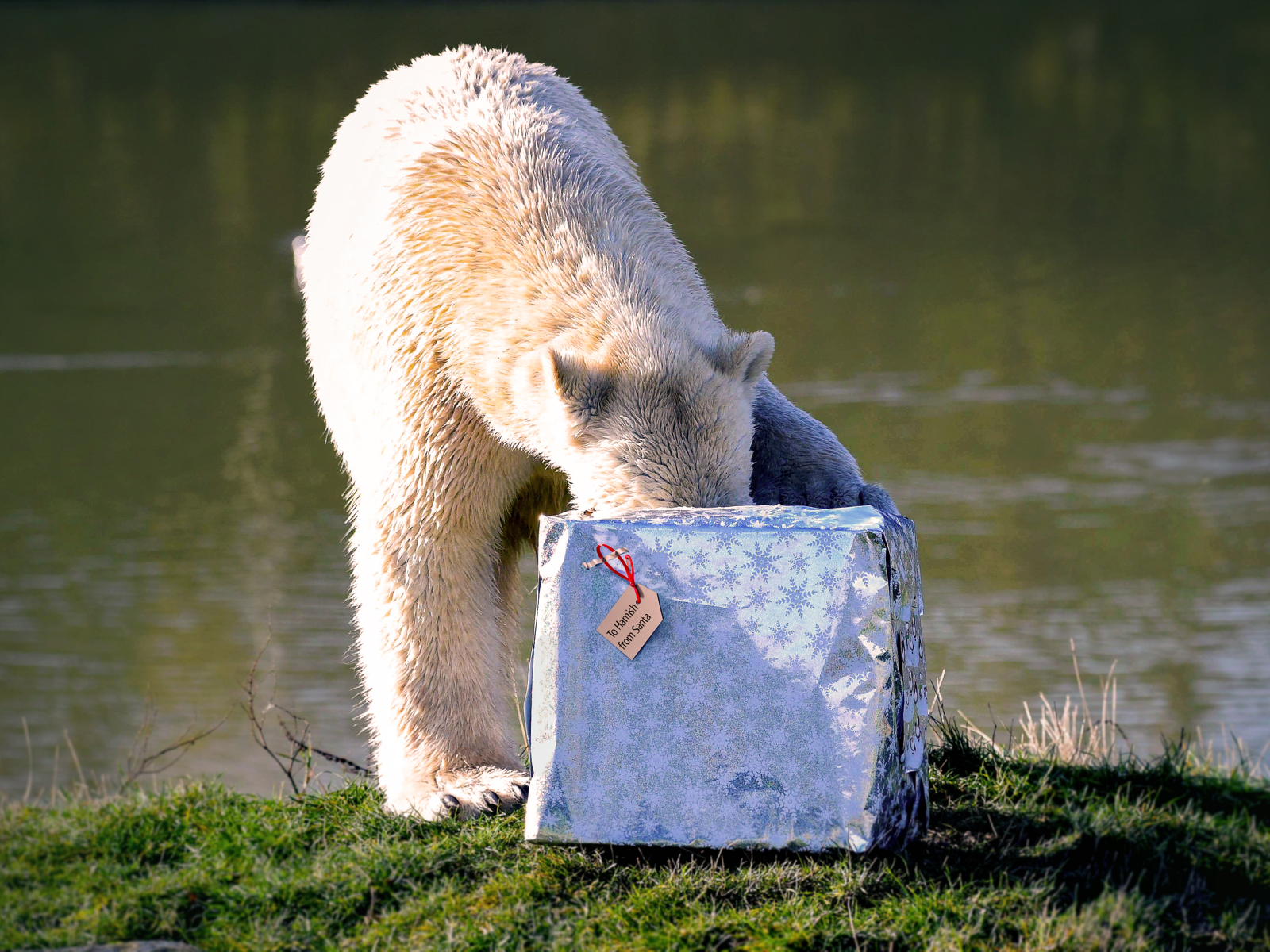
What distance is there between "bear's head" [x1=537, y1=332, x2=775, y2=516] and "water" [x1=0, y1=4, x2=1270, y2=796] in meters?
2.18

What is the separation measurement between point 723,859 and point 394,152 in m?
2.52

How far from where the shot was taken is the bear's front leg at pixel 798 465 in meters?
4.81

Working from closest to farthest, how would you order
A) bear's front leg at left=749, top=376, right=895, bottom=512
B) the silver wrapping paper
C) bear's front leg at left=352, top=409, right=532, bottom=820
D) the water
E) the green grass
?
the silver wrapping paper
the green grass
bear's front leg at left=352, top=409, right=532, bottom=820
bear's front leg at left=749, top=376, right=895, bottom=512
the water

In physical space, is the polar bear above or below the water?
above

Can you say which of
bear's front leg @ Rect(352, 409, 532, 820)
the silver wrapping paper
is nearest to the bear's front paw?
bear's front leg @ Rect(352, 409, 532, 820)

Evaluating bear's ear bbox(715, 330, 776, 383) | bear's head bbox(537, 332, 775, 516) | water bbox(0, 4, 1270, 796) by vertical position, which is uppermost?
bear's ear bbox(715, 330, 776, 383)

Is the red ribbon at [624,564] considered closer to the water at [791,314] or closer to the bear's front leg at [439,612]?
the bear's front leg at [439,612]

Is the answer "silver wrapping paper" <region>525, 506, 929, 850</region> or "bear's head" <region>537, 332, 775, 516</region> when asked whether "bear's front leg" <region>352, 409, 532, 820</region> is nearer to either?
"bear's head" <region>537, 332, 775, 516</region>

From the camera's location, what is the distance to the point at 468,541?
4785mm

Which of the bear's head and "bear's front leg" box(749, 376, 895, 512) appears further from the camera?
"bear's front leg" box(749, 376, 895, 512)

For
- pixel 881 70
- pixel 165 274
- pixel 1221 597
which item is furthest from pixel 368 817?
pixel 881 70

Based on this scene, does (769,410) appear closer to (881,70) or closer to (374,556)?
(374,556)

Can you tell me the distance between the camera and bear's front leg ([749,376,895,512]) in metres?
4.81

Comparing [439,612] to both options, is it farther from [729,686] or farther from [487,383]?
[729,686]
